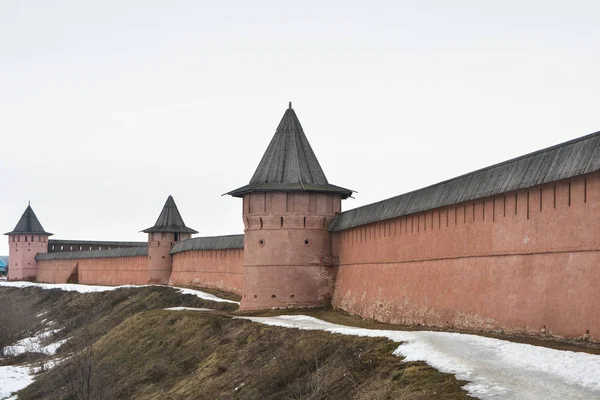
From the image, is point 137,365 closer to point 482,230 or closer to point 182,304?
point 482,230

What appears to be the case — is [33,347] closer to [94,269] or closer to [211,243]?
[211,243]

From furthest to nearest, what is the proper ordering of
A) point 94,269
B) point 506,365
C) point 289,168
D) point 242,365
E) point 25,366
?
point 94,269, point 25,366, point 289,168, point 242,365, point 506,365

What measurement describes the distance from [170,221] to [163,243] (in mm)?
1392

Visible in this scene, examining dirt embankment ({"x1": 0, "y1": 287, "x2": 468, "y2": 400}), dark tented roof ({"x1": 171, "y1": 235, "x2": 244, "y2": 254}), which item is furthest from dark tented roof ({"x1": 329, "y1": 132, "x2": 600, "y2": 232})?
dark tented roof ({"x1": 171, "y1": 235, "x2": 244, "y2": 254})

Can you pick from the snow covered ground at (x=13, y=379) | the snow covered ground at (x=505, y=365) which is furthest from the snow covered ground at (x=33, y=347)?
the snow covered ground at (x=505, y=365)

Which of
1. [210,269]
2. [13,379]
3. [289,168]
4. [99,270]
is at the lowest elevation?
[13,379]

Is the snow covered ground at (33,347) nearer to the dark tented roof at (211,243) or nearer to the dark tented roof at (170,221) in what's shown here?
the dark tented roof at (211,243)

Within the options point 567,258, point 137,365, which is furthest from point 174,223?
point 567,258

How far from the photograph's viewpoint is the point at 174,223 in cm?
4562

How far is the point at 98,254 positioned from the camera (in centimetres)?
5522

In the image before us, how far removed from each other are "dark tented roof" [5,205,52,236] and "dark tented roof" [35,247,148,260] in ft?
6.85

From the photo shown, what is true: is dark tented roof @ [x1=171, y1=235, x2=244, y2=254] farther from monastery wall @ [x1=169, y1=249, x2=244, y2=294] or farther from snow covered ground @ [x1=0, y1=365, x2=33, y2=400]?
snow covered ground @ [x1=0, y1=365, x2=33, y2=400]

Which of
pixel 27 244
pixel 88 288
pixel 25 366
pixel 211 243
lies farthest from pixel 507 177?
pixel 27 244

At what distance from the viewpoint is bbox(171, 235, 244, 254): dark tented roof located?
3372cm
